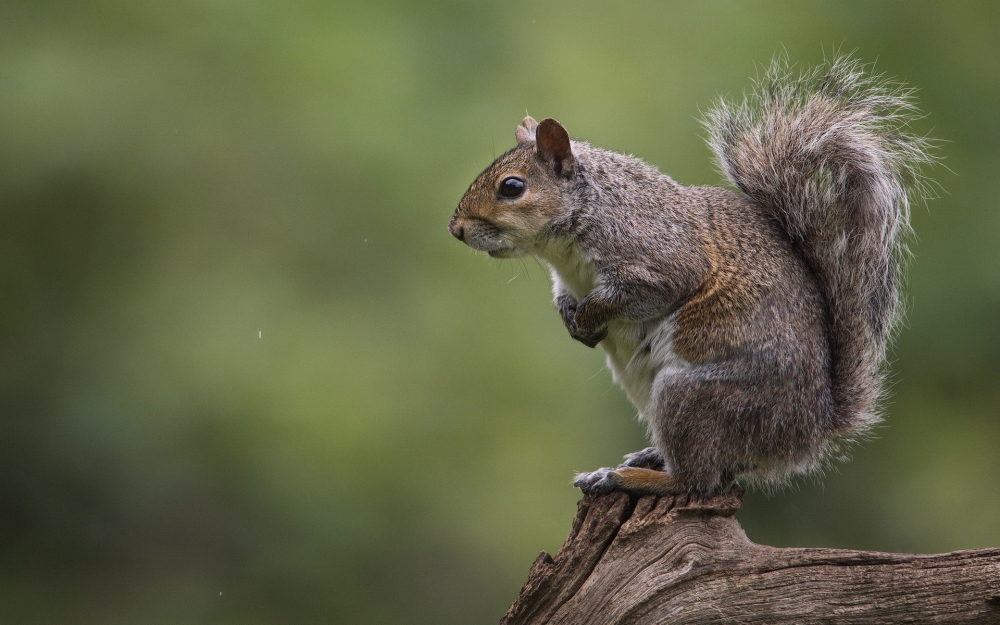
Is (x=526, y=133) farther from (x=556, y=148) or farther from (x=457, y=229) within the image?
(x=457, y=229)

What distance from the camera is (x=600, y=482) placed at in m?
2.53

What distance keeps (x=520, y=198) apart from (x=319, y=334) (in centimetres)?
266

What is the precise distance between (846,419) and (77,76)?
4.27m

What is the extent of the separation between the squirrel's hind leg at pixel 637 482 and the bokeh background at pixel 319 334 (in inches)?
94.2

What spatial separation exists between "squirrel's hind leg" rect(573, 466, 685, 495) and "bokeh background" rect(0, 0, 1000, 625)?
239cm

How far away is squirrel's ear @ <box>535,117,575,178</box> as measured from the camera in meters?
2.64

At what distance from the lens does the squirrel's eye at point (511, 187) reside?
2631mm

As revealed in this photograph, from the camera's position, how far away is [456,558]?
5.26 metres

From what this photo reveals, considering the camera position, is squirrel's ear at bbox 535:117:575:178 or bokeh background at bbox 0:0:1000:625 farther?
bokeh background at bbox 0:0:1000:625

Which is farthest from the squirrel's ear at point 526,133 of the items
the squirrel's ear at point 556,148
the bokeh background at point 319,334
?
the bokeh background at point 319,334

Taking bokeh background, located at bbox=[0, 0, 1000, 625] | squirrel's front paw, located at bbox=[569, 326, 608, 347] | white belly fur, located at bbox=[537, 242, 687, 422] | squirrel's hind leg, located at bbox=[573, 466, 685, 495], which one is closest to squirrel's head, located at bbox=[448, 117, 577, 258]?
white belly fur, located at bbox=[537, 242, 687, 422]

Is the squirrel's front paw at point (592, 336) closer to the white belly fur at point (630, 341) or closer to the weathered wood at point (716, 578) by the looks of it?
the white belly fur at point (630, 341)

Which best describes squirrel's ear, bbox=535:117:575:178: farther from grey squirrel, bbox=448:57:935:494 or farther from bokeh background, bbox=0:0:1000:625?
bokeh background, bbox=0:0:1000:625

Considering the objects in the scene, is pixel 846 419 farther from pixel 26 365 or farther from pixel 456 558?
pixel 26 365
